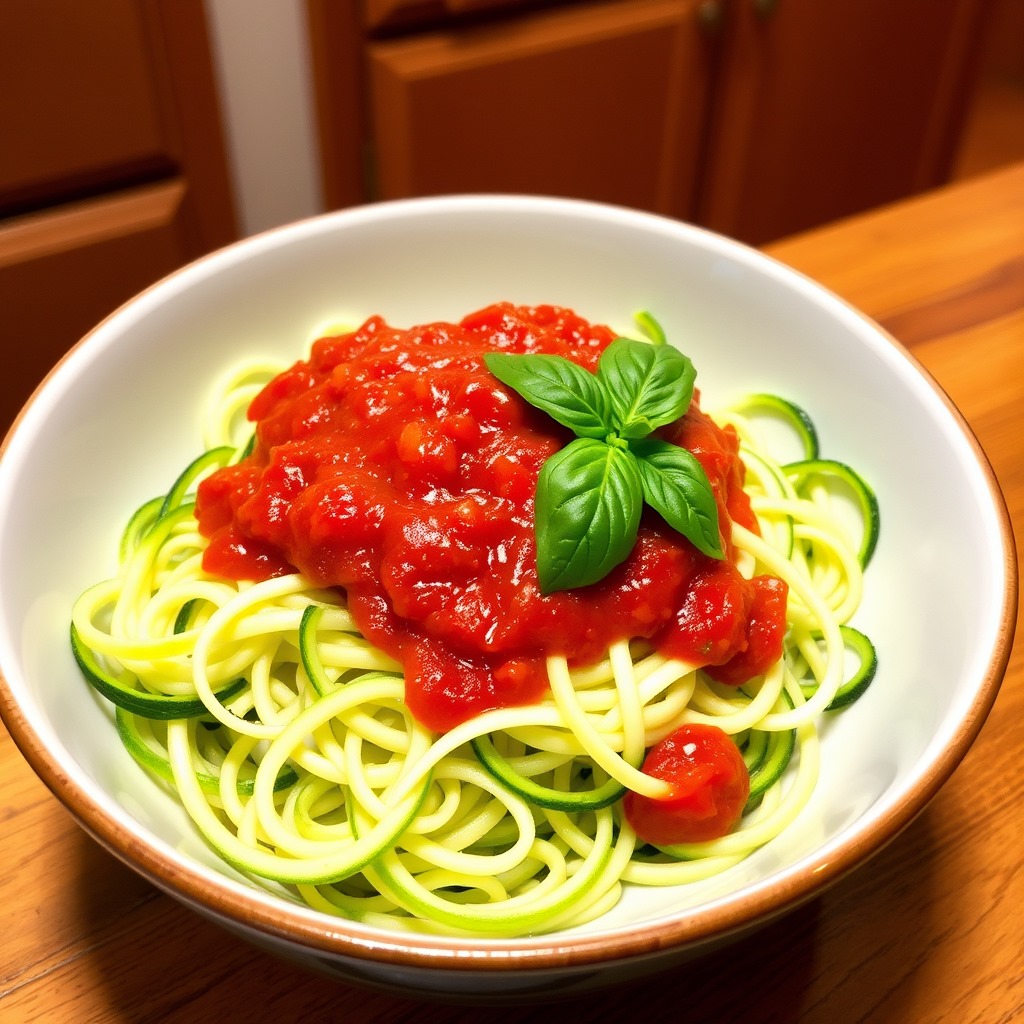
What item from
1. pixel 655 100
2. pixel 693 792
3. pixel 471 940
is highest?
pixel 471 940

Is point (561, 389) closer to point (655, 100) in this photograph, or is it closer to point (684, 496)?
point (684, 496)

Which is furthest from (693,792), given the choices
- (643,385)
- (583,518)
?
(643,385)

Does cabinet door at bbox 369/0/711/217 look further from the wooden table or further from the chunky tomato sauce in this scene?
the wooden table

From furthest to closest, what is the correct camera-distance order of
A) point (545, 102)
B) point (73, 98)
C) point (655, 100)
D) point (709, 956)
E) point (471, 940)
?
point (655, 100) → point (545, 102) → point (73, 98) → point (709, 956) → point (471, 940)

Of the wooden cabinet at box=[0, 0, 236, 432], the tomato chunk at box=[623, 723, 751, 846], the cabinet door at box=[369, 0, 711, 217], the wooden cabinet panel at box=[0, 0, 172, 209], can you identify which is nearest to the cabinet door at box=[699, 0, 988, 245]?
the cabinet door at box=[369, 0, 711, 217]

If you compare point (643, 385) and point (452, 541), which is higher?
point (643, 385)

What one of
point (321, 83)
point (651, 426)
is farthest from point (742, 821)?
point (321, 83)

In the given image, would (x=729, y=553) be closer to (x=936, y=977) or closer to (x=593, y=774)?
(x=593, y=774)

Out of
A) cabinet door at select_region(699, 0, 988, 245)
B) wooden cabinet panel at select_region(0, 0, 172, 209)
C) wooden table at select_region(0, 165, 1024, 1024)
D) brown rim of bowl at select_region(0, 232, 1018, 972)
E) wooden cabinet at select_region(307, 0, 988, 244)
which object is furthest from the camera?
cabinet door at select_region(699, 0, 988, 245)
